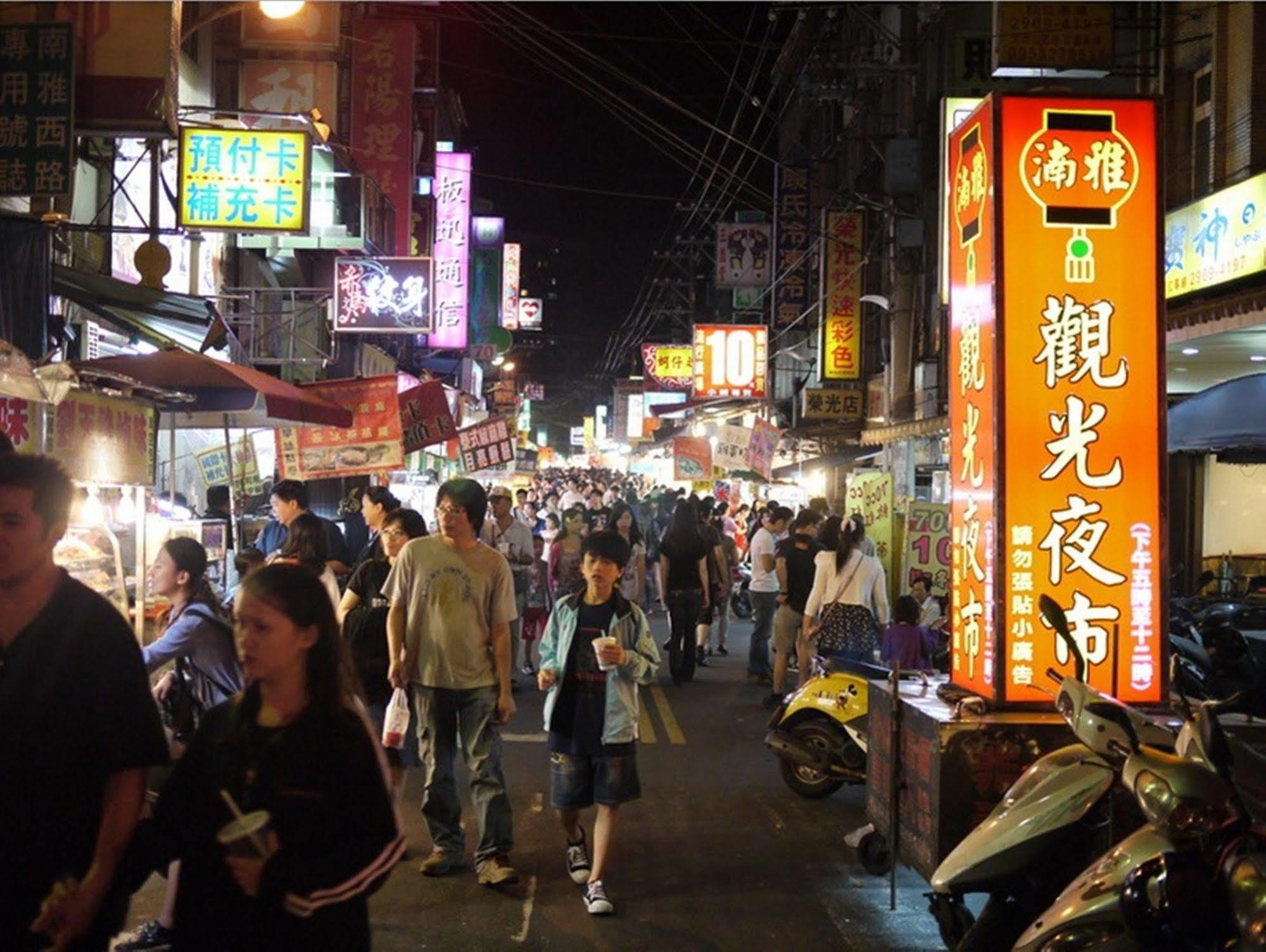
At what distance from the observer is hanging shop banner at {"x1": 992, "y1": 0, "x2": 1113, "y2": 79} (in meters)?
13.4

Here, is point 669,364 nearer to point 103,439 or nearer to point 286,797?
point 103,439

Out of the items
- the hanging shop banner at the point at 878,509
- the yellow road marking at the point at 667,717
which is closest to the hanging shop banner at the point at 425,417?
the yellow road marking at the point at 667,717

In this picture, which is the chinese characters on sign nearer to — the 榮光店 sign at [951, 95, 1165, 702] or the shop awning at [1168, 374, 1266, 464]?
the 榮光店 sign at [951, 95, 1165, 702]

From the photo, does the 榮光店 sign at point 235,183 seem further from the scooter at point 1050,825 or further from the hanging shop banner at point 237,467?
the scooter at point 1050,825

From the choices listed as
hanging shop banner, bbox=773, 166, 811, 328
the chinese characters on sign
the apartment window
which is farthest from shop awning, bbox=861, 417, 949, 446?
the chinese characters on sign

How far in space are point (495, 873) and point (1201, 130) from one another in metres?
13.8

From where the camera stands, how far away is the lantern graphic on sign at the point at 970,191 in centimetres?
603

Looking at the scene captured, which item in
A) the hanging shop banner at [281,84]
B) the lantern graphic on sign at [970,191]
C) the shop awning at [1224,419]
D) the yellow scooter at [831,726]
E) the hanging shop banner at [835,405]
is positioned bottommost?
the yellow scooter at [831,726]

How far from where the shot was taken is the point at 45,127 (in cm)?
897

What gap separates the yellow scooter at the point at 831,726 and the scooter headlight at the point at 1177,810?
4.26m

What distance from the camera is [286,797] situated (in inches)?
112

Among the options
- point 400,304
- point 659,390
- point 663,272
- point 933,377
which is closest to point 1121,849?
point 400,304

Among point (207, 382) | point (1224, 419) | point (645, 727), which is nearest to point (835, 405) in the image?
point (645, 727)

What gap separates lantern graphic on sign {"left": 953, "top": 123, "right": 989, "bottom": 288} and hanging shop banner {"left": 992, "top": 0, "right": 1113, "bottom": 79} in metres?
7.93
